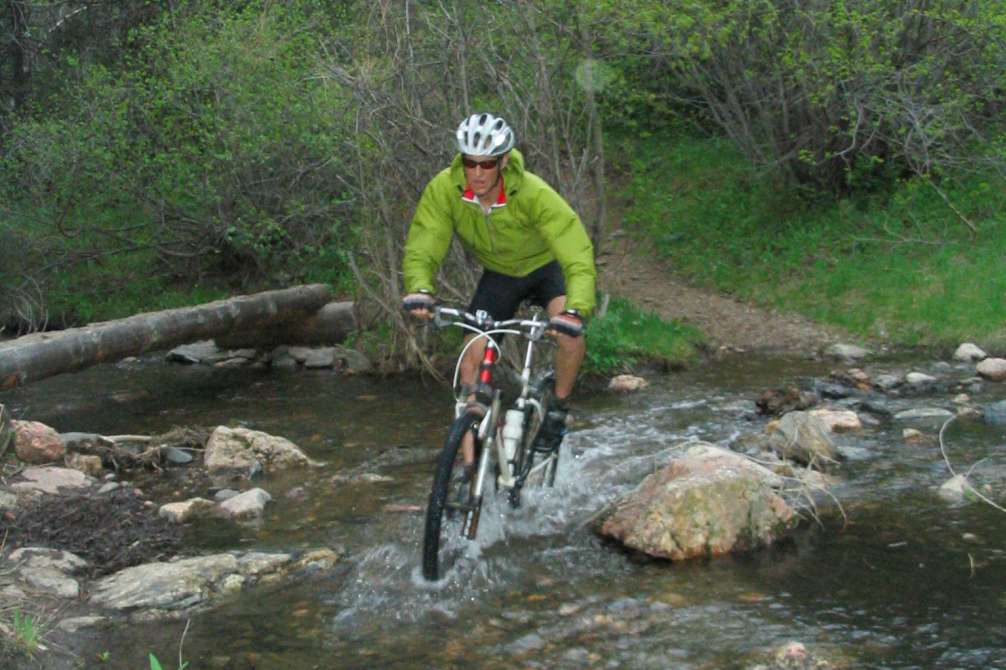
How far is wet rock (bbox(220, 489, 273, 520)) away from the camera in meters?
8.12

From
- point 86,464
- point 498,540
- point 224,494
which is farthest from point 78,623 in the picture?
point 86,464

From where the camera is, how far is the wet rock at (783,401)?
10.7m

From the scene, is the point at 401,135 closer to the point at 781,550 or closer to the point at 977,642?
the point at 781,550

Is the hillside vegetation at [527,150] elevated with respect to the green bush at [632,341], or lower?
elevated

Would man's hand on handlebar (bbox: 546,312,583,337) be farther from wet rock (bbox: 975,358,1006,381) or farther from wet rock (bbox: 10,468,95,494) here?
wet rock (bbox: 975,358,1006,381)

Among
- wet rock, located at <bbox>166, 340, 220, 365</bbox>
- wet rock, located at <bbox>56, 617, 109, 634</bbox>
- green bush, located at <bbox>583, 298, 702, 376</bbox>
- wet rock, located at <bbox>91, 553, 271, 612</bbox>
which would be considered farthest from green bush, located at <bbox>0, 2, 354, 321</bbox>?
wet rock, located at <bbox>56, 617, 109, 634</bbox>

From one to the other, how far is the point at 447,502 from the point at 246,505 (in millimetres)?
2345

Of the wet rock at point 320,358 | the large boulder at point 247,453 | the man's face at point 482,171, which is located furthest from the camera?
the wet rock at point 320,358

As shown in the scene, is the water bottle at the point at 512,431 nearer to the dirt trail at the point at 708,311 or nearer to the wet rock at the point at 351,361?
the wet rock at the point at 351,361

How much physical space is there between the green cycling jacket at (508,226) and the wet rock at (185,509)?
7.62ft

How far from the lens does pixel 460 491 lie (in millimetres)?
6633

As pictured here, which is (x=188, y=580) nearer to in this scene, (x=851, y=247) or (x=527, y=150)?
(x=527, y=150)

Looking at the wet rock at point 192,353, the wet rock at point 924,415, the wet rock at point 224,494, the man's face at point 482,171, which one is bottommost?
the wet rock at point 192,353

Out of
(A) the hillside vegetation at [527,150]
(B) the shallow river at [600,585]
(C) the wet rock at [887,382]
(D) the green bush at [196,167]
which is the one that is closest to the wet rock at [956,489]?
(B) the shallow river at [600,585]
